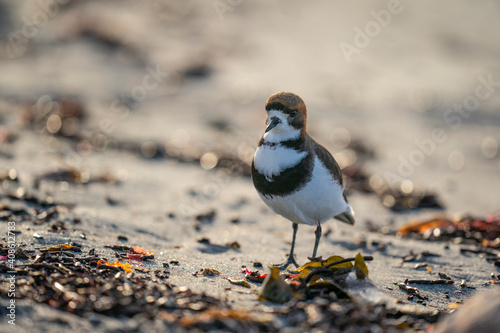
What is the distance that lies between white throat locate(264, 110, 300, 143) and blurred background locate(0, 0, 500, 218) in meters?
2.18

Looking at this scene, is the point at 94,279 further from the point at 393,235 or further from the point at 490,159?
the point at 490,159

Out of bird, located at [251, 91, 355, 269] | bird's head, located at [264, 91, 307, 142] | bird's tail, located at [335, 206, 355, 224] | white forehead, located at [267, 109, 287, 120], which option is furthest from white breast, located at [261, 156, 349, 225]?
bird's tail, located at [335, 206, 355, 224]

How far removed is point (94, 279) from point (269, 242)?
7.53 feet

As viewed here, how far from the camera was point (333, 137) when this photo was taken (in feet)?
30.1

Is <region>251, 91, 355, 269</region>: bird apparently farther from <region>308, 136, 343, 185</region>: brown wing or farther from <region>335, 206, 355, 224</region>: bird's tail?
<region>335, 206, 355, 224</region>: bird's tail

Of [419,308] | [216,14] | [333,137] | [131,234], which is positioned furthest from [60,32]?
[419,308]

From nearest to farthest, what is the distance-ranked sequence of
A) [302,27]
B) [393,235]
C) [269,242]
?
[269,242] → [393,235] → [302,27]

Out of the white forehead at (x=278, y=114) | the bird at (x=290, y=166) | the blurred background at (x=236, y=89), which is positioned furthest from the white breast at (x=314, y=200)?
the blurred background at (x=236, y=89)

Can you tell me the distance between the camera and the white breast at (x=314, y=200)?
4.20m

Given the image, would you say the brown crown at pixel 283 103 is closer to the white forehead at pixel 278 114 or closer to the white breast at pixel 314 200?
the white forehead at pixel 278 114

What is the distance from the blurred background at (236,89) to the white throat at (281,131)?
2.18 meters

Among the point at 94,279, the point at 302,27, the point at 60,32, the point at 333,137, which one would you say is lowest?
the point at 94,279

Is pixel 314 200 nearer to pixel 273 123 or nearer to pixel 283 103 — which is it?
pixel 273 123

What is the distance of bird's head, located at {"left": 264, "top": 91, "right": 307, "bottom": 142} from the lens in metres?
4.16
